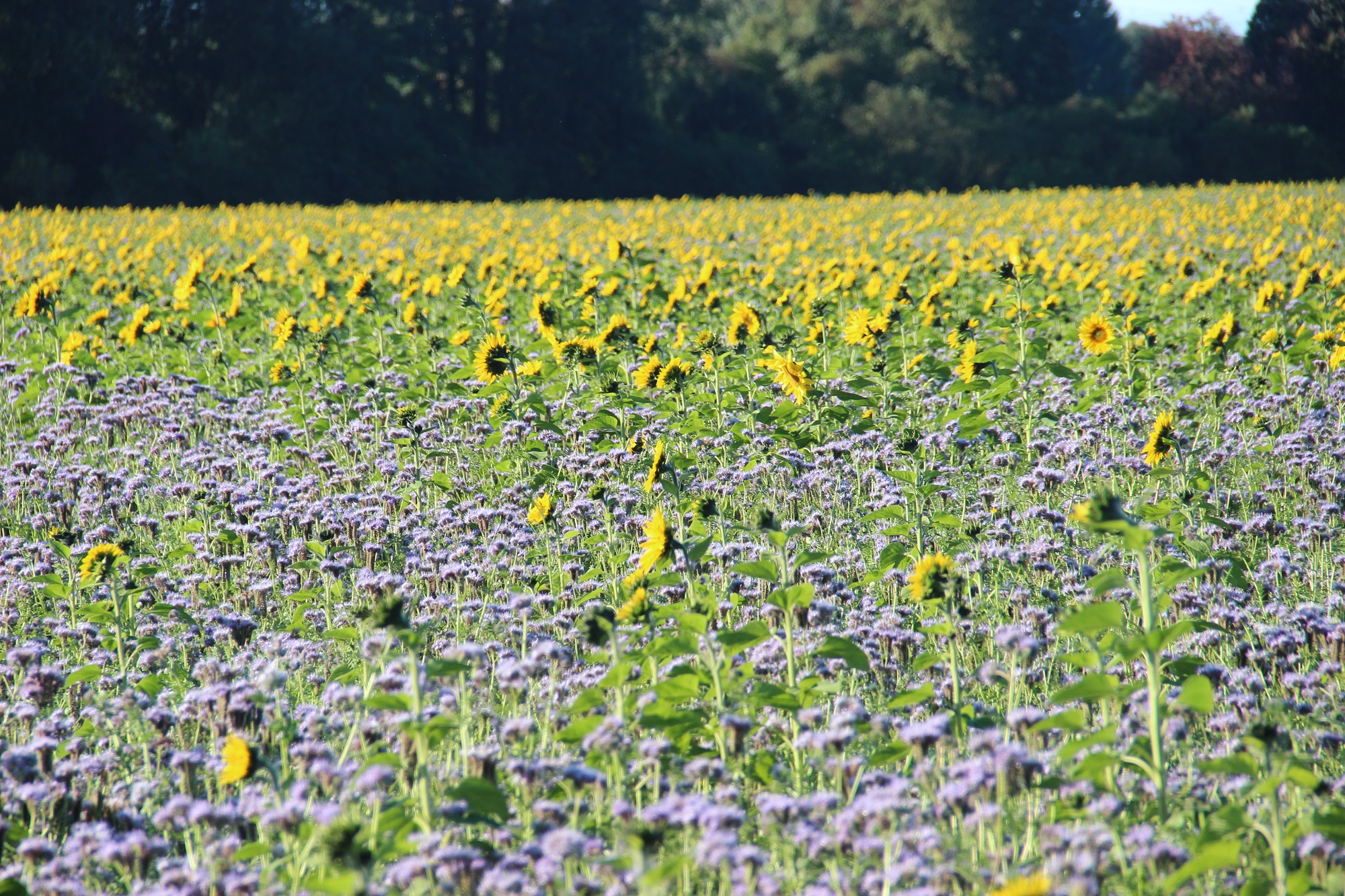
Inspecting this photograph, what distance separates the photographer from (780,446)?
571cm

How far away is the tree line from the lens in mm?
28562

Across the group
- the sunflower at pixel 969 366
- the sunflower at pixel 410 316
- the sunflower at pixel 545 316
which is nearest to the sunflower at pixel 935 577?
the sunflower at pixel 969 366

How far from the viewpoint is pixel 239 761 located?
2.36m

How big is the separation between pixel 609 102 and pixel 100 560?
3592 centimetres

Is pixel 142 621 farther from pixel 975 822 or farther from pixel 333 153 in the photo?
pixel 333 153

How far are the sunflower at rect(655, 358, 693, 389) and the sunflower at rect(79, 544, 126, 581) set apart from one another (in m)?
2.54

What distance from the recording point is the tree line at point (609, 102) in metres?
28.6

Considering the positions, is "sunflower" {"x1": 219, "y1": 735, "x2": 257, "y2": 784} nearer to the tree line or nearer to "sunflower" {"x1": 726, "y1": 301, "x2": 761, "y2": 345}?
"sunflower" {"x1": 726, "y1": 301, "x2": 761, "y2": 345}

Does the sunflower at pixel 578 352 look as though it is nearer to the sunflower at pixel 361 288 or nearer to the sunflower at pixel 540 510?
the sunflower at pixel 540 510

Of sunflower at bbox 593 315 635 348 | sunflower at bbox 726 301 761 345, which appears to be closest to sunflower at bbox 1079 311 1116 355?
sunflower at bbox 726 301 761 345

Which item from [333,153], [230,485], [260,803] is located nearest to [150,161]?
[333,153]

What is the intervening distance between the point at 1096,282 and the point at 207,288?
23.1 feet

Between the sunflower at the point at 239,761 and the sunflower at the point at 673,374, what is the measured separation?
312 cm

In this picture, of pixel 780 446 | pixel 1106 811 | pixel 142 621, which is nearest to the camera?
pixel 1106 811
